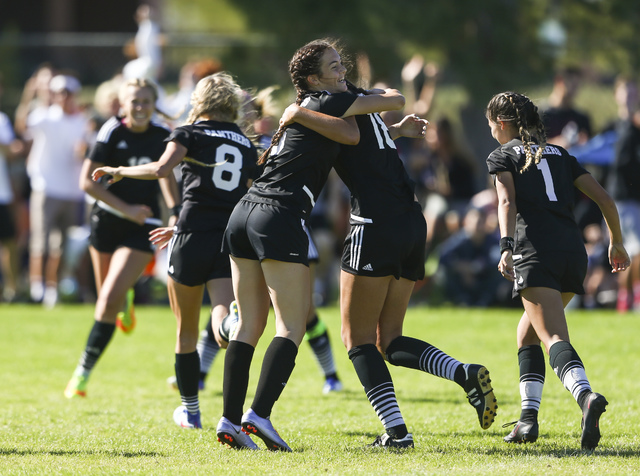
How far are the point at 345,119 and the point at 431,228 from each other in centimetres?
876

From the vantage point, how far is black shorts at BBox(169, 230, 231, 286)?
565 cm

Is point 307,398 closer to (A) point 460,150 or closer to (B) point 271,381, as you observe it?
(B) point 271,381

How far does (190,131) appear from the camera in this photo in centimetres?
556

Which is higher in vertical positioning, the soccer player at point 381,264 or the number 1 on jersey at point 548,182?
the number 1 on jersey at point 548,182

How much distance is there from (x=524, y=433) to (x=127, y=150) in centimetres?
353

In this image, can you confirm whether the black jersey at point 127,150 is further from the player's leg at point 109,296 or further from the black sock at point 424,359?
the black sock at point 424,359

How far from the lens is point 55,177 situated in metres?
12.6

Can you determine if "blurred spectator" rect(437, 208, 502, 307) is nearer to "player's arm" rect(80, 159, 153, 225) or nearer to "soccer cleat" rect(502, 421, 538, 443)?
"player's arm" rect(80, 159, 153, 225)

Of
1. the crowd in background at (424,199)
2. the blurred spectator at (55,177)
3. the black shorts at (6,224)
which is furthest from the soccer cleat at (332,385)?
the black shorts at (6,224)

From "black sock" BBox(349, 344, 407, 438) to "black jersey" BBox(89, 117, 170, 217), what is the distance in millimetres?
2704

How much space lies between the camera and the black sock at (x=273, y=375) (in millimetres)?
4816

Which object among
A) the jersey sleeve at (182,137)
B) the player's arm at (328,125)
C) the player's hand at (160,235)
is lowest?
the player's hand at (160,235)

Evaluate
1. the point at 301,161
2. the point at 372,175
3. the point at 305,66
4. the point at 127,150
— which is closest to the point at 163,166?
the point at 301,161

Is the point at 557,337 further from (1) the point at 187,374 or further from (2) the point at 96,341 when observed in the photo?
(2) the point at 96,341
